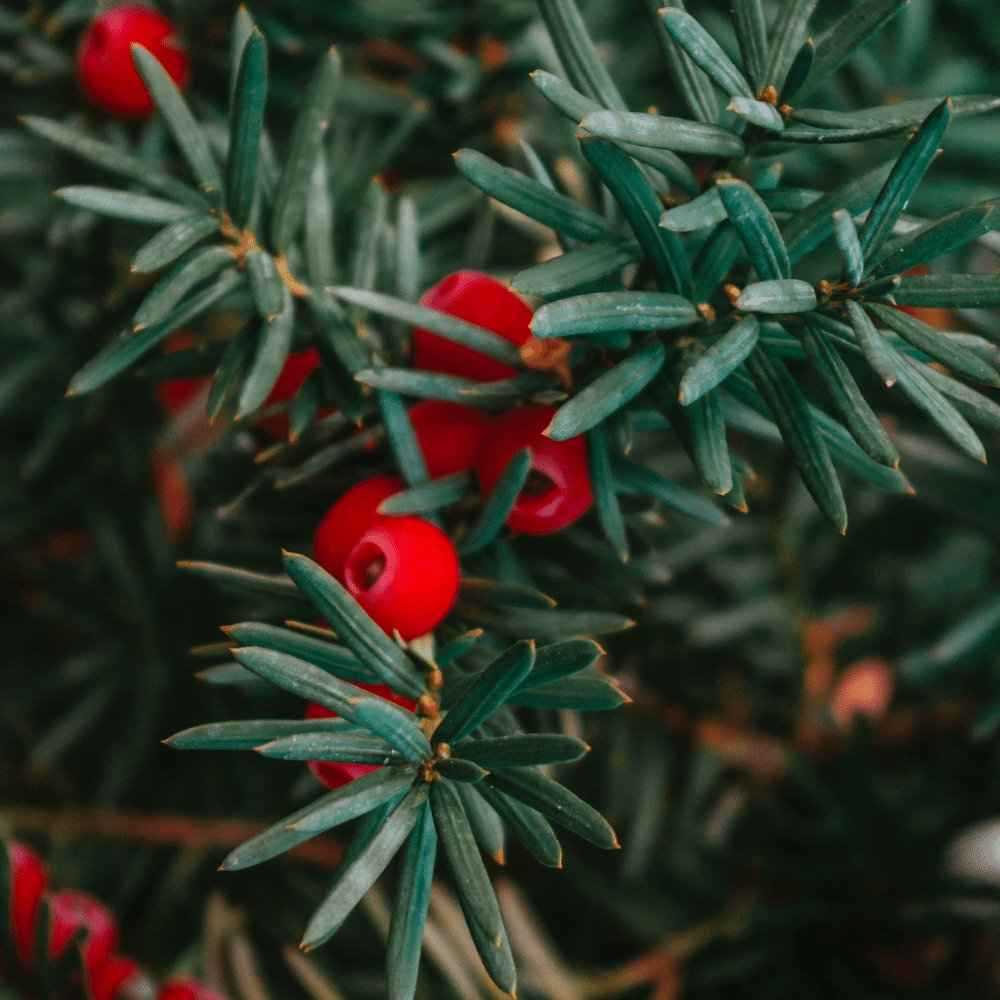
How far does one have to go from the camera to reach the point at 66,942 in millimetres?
625

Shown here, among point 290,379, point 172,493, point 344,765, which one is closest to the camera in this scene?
point 344,765

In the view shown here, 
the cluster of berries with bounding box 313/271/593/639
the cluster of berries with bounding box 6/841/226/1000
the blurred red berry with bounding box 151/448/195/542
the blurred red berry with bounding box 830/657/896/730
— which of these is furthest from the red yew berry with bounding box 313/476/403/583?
the blurred red berry with bounding box 830/657/896/730

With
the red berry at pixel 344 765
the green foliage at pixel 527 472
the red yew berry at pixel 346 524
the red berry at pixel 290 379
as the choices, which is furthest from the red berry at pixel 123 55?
the red berry at pixel 344 765

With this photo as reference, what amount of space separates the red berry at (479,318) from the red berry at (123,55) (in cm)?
33

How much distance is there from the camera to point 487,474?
0.54 meters

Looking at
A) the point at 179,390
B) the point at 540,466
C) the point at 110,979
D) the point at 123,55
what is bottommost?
the point at 110,979

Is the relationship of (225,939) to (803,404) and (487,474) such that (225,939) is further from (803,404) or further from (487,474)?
(803,404)

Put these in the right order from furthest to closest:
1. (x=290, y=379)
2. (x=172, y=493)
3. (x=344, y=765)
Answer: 1. (x=172, y=493)
2. (x=290, y=379)
3. (x=344, y=765)

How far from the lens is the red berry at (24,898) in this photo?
2.11ft

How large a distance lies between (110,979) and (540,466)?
0.48m

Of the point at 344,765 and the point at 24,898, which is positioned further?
the point at 24,898

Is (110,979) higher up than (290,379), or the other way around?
(290,379)

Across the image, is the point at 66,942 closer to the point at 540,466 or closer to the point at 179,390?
the point at 540,466

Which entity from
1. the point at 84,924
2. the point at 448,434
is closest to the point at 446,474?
the point at 448,434
